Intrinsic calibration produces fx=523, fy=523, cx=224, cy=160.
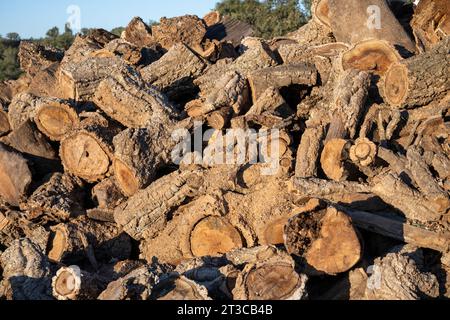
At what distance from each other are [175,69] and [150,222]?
2.07 metres

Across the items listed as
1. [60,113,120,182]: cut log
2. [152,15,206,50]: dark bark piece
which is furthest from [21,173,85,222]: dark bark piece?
[152,15,206,50]: dark bark piece

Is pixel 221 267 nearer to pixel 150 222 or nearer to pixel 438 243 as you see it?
pixel 150 222

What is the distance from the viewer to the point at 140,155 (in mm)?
4586

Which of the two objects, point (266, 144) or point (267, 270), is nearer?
point (267, 270)

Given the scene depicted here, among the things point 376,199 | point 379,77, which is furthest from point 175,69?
point 376,199

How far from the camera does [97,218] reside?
4.75 metres

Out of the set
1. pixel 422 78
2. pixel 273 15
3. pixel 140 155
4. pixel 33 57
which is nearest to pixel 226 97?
pixel 140 155

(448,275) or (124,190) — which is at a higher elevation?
(124,190)

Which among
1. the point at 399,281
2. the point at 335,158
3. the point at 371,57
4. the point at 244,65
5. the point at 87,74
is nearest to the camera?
the point at 399,281

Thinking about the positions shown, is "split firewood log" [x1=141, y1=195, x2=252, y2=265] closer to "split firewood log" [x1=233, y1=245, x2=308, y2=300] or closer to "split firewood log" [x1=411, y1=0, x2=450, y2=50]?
"split firewood log" [x1=233, y1=245, x2=308, y2=300]

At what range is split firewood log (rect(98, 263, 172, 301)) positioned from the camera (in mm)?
3037

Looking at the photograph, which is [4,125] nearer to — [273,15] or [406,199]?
[406,199]

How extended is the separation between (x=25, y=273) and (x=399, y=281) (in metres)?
2.54

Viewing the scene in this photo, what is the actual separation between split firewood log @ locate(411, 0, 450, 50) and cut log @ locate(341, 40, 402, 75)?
78 cm
